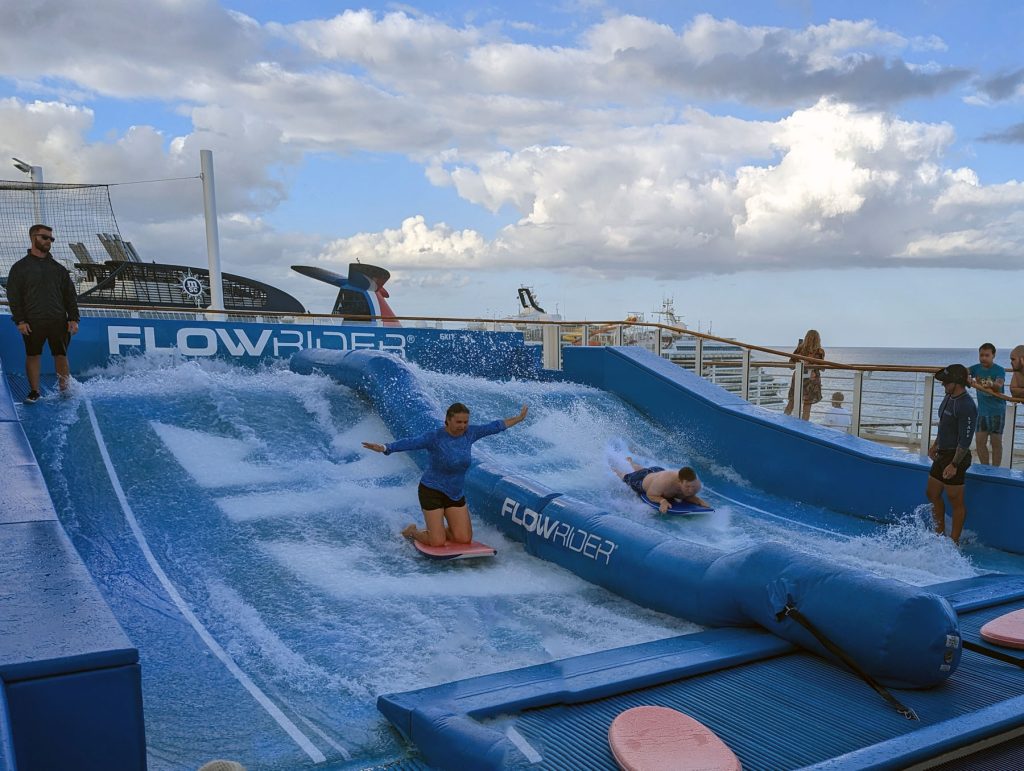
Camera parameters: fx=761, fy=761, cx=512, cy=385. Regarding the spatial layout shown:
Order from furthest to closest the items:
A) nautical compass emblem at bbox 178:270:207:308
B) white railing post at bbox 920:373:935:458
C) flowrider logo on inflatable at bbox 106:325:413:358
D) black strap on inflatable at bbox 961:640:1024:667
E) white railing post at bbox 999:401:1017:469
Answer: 1. nautical compass emblem at bbox 178:270:207:308
2. flowrider logo on inflatable at bbox 106:325:413:358
3. white railing post at bbox 920:373:935:458
4. white railing post at bbox 999:401:1017:469
5. black strap on inflatable at bbox 961:640:1024:667

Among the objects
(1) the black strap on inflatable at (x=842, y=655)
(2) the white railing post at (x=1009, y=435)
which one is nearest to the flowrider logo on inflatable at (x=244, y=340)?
(2) the white railing post at (x=1009, y=435)

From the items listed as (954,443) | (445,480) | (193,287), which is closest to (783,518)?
(954,443)

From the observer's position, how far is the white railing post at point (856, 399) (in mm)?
8867

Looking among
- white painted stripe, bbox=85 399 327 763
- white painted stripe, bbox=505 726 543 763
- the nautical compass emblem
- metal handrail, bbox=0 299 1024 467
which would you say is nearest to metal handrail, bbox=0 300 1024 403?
metal handrail, bbox=0 299 1024 467

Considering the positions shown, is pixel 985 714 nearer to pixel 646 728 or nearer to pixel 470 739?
pixel 646 728

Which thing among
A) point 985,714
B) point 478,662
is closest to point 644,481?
point 478,662

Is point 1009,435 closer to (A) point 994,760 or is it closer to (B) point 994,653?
(B) point 994,653

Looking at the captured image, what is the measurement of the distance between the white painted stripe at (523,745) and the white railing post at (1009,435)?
6.83 meters

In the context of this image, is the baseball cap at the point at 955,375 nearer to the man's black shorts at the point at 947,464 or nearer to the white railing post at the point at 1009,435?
the man's black shorts at the point at 947,464

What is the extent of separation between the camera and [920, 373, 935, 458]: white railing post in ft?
27.3

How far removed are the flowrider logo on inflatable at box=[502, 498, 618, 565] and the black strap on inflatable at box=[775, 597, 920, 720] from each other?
62.8 inches

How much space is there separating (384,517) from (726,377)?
7.47 m

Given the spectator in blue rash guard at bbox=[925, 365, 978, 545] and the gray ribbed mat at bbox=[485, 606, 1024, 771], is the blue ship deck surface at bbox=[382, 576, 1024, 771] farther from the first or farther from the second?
the spectator in blue rash guard at bbox=[925, 365, 978, 545]

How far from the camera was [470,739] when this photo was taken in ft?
10.2
